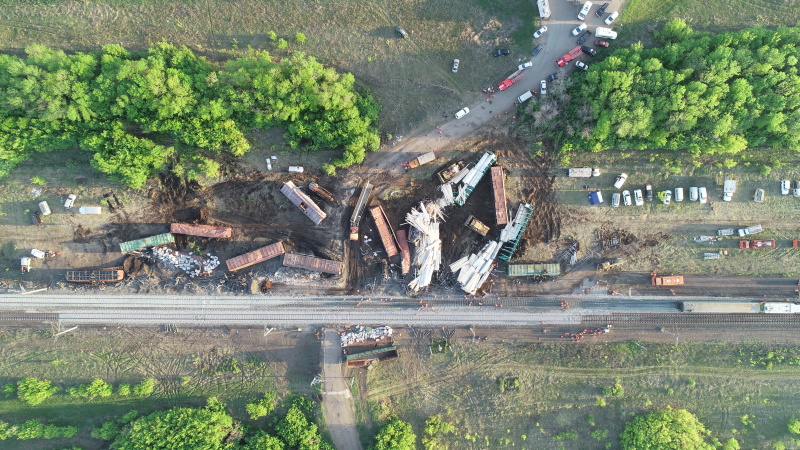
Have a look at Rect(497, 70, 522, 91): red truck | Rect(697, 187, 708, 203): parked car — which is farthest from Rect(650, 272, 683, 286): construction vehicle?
Rect(497, 70, 522, 91): red truck

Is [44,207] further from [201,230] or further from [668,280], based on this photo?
[668,280]

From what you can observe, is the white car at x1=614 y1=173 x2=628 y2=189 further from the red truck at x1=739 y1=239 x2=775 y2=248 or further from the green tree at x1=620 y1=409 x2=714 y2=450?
the green tree at x1=620 y1=409 x2=714 y2=450

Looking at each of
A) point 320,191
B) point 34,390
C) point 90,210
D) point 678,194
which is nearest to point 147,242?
point 90,210

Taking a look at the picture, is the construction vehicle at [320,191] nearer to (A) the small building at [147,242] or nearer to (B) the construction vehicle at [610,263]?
(A) the small building at [147,242]

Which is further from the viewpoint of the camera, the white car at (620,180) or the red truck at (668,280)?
the red truck at (668,280)

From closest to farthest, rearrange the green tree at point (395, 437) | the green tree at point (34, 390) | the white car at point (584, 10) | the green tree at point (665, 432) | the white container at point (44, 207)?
the green tree at point (665, 432), the white car at point (584, 10), the green tree at point (395, 437), the green tree at point (34, 390), the white container at point (44, 207)

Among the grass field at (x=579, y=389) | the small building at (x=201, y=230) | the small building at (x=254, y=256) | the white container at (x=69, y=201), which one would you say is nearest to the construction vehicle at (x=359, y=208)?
the small building at (x=254, y=256)
